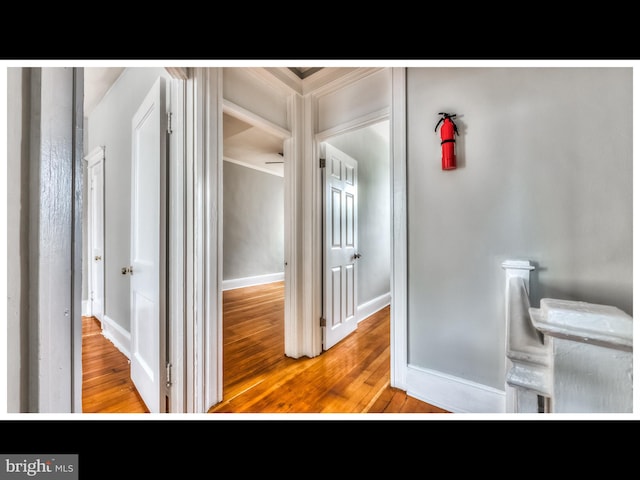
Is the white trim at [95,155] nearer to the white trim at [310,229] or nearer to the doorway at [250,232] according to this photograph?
the doorway at [250,232]

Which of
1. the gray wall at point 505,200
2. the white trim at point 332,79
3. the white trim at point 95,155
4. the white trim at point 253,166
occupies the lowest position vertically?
the gray wall at point 505,200

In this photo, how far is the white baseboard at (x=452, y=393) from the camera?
4.14 ft

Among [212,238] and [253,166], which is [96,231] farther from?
[253,166]

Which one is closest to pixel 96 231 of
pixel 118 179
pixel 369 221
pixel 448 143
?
pixel 118 179

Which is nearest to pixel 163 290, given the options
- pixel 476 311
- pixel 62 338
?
pixel 62 338

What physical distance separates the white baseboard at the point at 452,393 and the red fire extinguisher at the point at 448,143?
1.22 meters

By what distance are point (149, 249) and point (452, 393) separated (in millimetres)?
1902

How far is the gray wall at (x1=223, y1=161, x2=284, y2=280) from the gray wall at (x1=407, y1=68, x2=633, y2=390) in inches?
150
